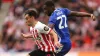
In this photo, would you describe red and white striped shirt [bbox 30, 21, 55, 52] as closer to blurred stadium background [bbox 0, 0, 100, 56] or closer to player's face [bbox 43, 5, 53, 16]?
player's face [bbox 43, 5, 53, 16]

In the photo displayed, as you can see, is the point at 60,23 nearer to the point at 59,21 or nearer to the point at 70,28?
the point at 59,21

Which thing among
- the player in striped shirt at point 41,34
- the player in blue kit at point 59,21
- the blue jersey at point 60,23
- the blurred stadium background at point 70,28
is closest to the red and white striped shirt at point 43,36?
the player in striped shirt at point 41,34

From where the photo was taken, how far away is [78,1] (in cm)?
1705

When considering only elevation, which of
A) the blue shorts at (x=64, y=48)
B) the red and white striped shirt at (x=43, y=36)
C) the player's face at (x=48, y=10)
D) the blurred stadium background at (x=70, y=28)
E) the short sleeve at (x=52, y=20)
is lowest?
the blurred stadium background at (x=70, y=28)

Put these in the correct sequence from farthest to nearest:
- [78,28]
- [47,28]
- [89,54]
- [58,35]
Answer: [78,28], [89,54], [58,35], [47,28]

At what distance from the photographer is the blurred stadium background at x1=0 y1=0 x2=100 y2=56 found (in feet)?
51.6

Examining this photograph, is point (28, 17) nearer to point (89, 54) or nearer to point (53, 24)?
point (53, 24)

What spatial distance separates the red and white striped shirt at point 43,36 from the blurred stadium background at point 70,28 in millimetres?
6082

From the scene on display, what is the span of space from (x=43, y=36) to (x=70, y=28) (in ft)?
25.4

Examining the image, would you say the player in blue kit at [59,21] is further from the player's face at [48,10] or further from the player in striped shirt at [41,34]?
the player in striped shirt at [41,34]

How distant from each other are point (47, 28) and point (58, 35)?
2.63 ft

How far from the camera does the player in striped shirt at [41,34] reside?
8.52m

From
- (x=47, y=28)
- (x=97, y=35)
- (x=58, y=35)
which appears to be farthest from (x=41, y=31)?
(x=97, y=35)

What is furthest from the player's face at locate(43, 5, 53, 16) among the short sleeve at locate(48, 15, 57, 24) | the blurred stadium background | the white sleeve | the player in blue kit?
the blurred stadium background
